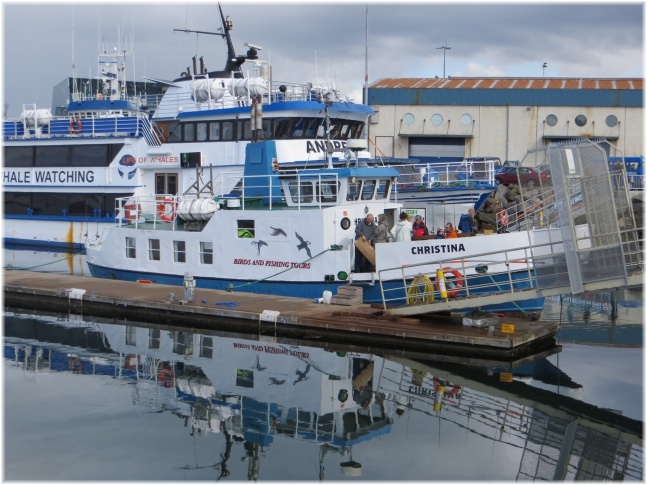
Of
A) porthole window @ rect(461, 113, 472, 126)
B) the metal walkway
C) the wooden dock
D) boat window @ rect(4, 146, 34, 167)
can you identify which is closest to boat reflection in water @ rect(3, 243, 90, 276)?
boat window @ rect(4, 146, 34, 167)

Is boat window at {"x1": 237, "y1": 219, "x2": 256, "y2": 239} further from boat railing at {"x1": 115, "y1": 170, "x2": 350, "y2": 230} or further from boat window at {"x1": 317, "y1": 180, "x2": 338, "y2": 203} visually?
boat window at {"x1": 317, "y1": 180, "x2": 338, "y2": 203}

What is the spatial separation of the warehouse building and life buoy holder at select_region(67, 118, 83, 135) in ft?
51.1

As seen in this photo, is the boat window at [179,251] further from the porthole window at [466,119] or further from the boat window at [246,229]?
the porthole window at [466,119]

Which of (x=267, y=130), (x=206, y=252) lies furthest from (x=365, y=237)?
(x=267, y=130)

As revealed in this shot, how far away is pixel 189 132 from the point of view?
32594mm

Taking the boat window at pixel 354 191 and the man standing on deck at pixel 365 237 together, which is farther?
the boat window at pixel 354 191

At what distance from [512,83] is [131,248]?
95.8 ft

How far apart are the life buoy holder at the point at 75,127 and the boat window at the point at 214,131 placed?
7.98 meters

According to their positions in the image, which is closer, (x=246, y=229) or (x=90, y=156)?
(x=246, y=229)

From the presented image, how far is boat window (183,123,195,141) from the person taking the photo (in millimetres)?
32412

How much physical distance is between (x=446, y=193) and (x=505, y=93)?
20948 mm

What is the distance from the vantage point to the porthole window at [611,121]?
147 feet

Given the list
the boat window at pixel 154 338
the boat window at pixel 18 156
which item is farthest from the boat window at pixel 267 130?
the boat window at pixel 18 156

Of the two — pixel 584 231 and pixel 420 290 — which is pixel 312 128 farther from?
pixel 584 231
